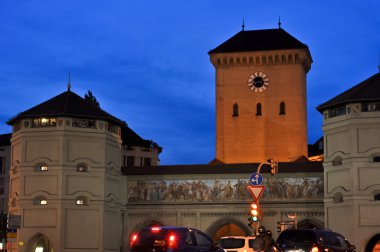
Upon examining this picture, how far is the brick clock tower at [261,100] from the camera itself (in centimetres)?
8069

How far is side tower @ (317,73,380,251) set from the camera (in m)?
56.7

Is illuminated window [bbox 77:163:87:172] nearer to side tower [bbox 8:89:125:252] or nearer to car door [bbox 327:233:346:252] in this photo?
side tower [bbox 8:89:125:252]

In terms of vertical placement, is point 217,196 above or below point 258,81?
below

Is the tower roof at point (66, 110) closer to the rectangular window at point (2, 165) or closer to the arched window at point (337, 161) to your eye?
the arched window at point (337, 161)

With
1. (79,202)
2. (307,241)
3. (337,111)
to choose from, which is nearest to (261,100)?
(337,111)

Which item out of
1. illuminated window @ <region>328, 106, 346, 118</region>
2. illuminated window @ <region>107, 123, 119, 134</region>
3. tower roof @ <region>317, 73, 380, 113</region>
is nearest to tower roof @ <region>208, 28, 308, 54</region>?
illuminated window @ <region>107, 123, 119, 134</region>

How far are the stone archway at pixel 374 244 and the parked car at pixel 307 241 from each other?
25.7m

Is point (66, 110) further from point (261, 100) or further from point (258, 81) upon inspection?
point (258, 81)

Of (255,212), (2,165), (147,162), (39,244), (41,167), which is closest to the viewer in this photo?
(255,212)

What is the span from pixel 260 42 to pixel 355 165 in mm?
28332

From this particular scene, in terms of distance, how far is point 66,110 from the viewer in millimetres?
63000

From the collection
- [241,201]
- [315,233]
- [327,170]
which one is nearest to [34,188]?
[241,201]

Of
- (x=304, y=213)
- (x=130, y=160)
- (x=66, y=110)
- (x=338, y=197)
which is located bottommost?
(x=304, y=213)

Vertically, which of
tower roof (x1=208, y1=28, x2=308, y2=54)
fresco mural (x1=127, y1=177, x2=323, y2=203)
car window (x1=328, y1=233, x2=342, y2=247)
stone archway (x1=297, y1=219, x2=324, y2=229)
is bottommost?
car window (x1=328, y1=233, x2=342, y2=247)
